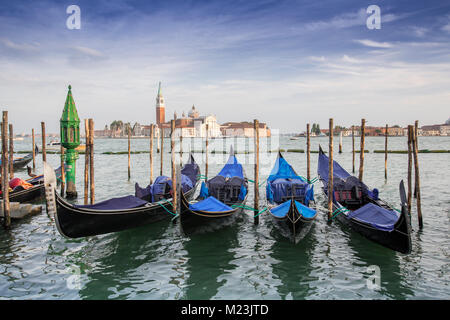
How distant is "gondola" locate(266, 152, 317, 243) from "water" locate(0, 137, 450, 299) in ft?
1.31

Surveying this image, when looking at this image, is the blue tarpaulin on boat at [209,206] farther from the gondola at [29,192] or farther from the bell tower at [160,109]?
the bell tower at [160,109]

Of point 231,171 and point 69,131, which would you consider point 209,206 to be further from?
point 69,131

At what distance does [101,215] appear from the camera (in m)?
6.00

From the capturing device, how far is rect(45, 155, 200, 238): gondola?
5465 mm

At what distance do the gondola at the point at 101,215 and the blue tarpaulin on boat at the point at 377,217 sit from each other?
4.36 metres

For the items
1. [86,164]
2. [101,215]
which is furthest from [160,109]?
[101,215]

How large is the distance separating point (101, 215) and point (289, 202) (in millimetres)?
3962

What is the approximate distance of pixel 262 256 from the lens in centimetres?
591

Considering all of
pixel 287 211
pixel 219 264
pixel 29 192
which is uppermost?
pixel 287 211

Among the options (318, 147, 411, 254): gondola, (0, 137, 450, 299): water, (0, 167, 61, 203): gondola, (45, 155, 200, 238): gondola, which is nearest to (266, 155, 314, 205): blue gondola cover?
(318, 147, 411, 254): gondola

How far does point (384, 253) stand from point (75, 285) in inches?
212

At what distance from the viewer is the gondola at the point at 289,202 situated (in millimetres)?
6105
